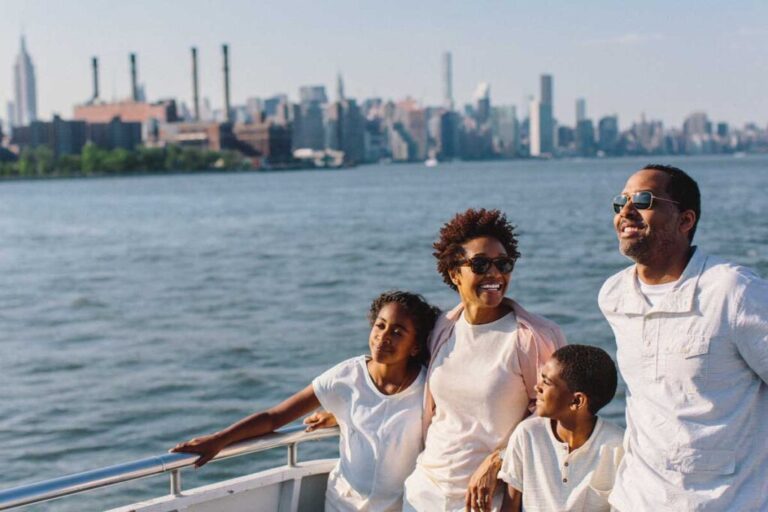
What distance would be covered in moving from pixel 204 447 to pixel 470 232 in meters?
1.23

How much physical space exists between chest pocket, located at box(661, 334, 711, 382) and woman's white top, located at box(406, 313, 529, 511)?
787 mm

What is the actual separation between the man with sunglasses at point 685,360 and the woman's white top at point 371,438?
110 cm

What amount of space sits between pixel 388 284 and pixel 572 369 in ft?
87.2

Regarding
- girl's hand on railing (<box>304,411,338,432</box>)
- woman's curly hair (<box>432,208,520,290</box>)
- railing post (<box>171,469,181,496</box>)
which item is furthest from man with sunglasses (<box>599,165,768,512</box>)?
railing post (<box>171,469,181,496</box>)

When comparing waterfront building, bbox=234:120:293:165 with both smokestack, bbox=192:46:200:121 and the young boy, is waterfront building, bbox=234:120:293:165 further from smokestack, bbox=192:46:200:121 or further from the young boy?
the young boy

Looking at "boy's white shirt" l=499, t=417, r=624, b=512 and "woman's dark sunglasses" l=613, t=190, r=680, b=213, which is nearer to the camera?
"woman's dark sunglasses" l=613, t=190, r=680, b=213

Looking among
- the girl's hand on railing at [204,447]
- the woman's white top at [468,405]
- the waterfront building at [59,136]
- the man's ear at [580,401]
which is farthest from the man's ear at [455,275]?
the waterfront building at [59,136]

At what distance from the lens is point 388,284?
99.3 feet

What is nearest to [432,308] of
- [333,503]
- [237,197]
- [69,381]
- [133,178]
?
[333,503]

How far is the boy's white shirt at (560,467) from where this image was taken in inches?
144

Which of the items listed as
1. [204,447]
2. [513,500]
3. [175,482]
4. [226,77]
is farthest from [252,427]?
[226,77]

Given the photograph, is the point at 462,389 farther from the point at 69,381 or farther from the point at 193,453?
the point at 69,381

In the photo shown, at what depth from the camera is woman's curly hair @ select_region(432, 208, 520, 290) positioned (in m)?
4.12

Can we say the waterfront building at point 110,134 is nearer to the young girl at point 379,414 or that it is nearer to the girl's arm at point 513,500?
the young girl at point 379,414
